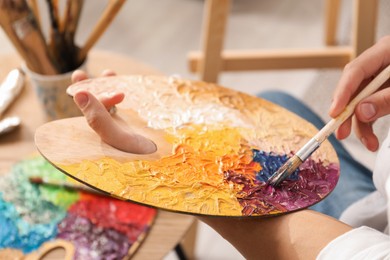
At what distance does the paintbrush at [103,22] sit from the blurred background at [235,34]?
868 mm

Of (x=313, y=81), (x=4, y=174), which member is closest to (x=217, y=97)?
(x=4, y=174)

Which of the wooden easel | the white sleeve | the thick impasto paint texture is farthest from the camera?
the wooden easel

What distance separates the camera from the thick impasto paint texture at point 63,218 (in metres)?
0.72

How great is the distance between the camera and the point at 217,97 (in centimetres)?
69

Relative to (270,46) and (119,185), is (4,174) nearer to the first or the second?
(119,185)

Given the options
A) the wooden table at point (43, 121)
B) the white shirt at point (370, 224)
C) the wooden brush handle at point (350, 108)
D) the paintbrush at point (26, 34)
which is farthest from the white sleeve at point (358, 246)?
the paintbrush at point (26, 34)

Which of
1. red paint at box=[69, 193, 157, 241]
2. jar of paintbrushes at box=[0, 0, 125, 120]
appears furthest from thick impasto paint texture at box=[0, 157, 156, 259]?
jar of paintbrushes at box=[0, 0, 125, 120]

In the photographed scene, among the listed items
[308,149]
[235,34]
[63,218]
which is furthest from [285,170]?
[235,34]

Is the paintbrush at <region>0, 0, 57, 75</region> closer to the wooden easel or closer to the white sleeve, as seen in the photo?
the wooden easel

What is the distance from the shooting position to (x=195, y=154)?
58 cm

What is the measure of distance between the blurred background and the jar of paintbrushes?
882 mm

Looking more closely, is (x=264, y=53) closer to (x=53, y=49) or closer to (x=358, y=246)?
(x=53, y=49)

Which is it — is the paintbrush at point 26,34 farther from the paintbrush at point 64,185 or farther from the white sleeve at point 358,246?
the white sleeve at point 358,246

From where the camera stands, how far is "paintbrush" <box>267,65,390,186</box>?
21.3 inches
